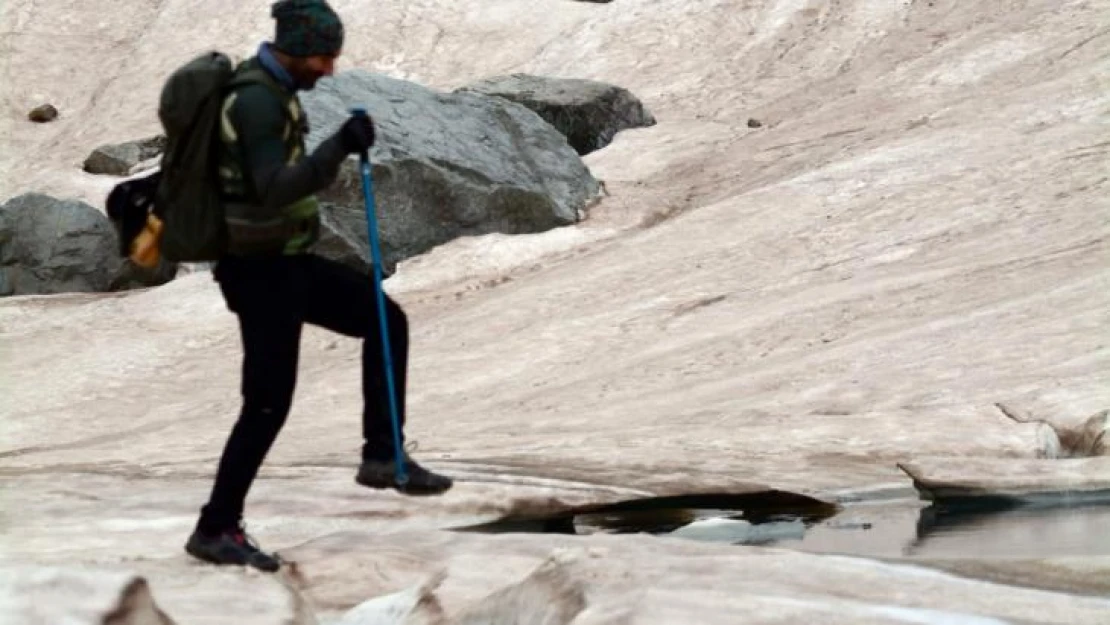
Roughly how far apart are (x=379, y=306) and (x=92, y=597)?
1811 mm

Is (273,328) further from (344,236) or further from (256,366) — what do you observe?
(344,236)

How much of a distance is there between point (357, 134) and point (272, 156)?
1.04 feet

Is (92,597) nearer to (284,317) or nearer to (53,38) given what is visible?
(284,317)

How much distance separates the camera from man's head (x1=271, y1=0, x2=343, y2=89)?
6.71 meters

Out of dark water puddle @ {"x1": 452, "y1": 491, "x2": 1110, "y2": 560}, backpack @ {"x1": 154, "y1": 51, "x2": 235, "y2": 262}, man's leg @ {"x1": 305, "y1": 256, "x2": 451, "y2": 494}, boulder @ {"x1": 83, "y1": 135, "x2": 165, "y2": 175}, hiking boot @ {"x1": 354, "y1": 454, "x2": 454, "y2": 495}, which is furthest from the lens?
boulder @ {"x1": 83, "y1": 135, "x2": 165, "y2": 175}

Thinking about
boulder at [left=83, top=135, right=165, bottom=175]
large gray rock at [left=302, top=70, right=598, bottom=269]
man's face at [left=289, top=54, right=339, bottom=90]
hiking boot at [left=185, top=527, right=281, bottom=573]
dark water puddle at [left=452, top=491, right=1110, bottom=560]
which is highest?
man's face at [left=289, top=54, right=339, bottom=90]

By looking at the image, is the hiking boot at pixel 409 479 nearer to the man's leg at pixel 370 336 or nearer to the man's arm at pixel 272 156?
the man's leg at pixel 370 336

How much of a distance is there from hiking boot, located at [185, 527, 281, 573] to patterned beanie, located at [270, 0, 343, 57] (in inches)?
67.8

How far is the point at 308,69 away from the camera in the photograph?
6758 mm

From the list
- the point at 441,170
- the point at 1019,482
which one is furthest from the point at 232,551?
the point at 441,170

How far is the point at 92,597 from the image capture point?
5.43 metres

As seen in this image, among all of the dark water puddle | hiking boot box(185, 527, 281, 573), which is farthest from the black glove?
the dark water puddle

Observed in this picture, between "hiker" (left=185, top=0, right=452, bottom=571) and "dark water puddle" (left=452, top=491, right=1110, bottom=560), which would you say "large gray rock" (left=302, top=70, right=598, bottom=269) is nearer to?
"dark water puddle" (left=452, top=491, right=1110, bottom=560)

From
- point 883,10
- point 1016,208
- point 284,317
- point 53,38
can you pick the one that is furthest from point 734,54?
point 284,317
